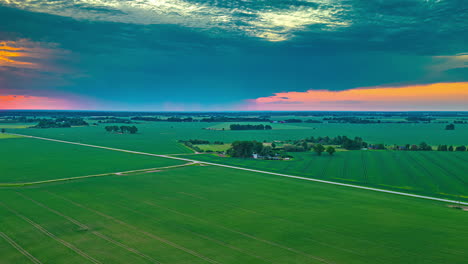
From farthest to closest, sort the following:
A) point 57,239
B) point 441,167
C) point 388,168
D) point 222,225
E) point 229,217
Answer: point 441,167 < point 388,168 < point 229,217 < point 222,225 < point 57,239

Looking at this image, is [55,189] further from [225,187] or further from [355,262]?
[355,262]

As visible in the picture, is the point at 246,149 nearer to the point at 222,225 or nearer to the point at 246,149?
the point at 246,149

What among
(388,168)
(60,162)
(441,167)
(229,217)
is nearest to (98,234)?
(229,217)

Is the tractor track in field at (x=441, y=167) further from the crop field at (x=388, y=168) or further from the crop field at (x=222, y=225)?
the crop field at (x=222, y=225)

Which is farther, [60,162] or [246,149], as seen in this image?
[246,149]

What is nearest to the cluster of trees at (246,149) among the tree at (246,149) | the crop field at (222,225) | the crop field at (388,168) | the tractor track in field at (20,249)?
the tree at (246,149)

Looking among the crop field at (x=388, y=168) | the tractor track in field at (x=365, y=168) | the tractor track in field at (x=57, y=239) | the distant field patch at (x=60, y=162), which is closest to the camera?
the tractor track in field at (x=57, y=239)

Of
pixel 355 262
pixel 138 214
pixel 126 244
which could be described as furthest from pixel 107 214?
pixel 355 262
